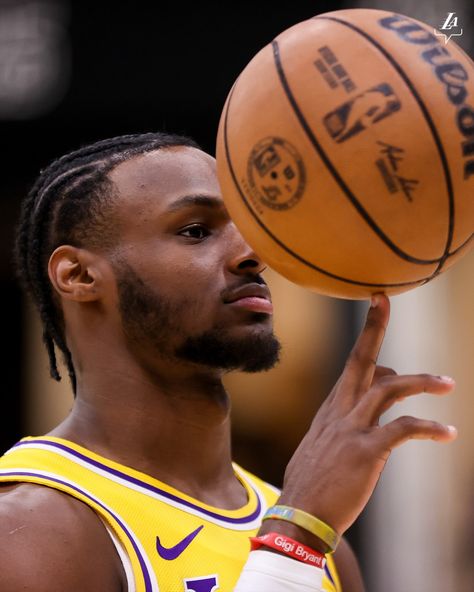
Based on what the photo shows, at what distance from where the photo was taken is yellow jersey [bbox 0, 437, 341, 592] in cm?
298

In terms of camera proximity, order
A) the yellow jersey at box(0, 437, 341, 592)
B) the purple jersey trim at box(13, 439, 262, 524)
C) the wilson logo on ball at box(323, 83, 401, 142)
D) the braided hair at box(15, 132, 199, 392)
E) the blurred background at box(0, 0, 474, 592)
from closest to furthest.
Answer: the wilson logo on ball at box(323, 83, 401, 142) < the yellow jersey at box(0, 437, 341, 592) < the purple jersey trim at box(13, 439, 262, 524) < the braided hair at box(15, 132, 199, 392) < the blurred background at box(0, 0, 474, 592)

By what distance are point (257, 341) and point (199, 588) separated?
2.33 feet

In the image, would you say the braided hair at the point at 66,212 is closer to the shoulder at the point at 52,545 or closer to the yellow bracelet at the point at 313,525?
the shoulder at the point at 52,545

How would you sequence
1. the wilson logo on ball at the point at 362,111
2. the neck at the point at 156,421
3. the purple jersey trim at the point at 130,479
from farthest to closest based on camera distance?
the neck at the point at 156,421
the purple jersey trim at the point at 130,479
the wilson logo on ball at the point at 362,111

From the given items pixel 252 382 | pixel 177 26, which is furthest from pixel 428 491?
pixel 177 26

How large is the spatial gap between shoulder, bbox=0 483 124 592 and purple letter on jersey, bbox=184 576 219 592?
0.71 feet

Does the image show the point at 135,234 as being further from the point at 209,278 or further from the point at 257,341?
the point at 257,341

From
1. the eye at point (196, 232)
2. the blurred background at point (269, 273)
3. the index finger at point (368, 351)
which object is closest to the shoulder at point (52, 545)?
the index finger at point (368, 351)

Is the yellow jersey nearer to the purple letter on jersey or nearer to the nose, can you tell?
the purple letter on jersey

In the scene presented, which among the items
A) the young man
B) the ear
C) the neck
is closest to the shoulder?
the young man

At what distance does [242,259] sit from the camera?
3301 mm

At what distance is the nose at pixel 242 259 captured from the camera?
10.8 ft

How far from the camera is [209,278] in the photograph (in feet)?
10.8

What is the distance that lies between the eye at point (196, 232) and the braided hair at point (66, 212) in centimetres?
22
